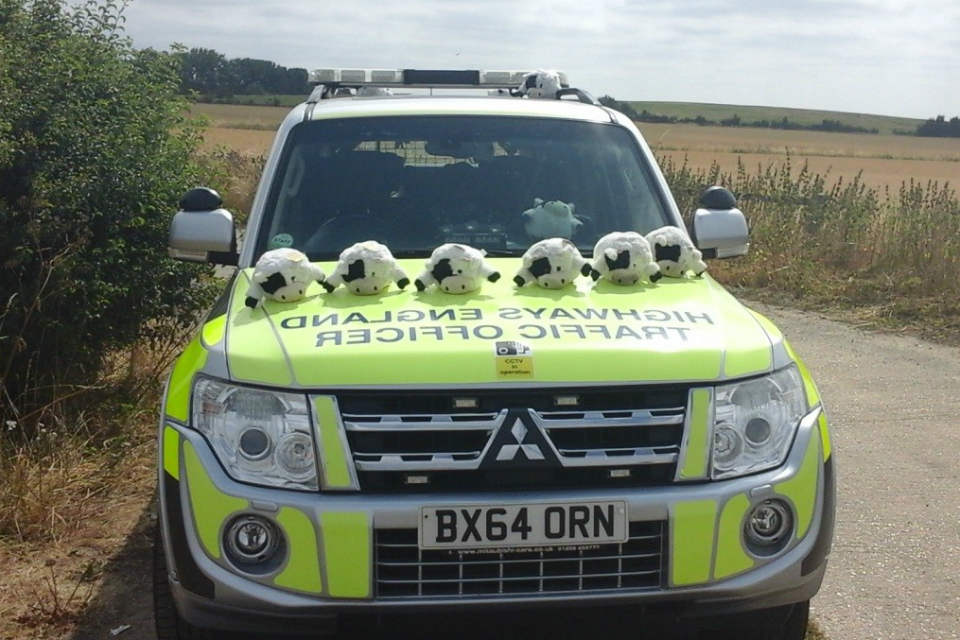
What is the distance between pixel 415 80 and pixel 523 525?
444 centimetres

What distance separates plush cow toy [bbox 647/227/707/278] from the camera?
162 inches

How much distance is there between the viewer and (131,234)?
21.4 feet

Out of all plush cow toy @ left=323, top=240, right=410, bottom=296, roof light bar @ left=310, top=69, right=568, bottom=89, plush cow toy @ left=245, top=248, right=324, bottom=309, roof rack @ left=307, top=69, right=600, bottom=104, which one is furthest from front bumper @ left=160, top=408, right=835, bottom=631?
roof light bar @ left=310, top=69, right=568, bottom=89

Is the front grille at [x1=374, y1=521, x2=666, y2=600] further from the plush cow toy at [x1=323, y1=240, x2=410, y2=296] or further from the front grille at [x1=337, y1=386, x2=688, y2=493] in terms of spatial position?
the plush cow toy at [x1=323, y1=240, x2=410, y2=296]

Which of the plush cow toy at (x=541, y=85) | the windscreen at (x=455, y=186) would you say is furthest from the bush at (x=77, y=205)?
the plush cow toy at (x=541, y=85)

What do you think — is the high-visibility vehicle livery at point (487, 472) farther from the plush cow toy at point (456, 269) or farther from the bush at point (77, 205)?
the bush at point (77, 205)

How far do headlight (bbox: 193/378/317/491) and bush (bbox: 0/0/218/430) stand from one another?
8.51ft

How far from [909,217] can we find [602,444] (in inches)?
408

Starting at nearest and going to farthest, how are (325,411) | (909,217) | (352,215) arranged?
(325,411), (352,215), (909,217)

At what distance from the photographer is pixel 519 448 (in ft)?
10.2

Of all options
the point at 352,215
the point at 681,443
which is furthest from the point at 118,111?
the point at 681,443

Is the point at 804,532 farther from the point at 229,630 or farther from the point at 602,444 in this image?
the point at 229,630

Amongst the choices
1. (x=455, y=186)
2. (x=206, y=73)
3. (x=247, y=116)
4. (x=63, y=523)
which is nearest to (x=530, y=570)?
(x=455, y=186)

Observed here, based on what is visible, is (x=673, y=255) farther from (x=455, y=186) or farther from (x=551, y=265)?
(x=455, y=186)
